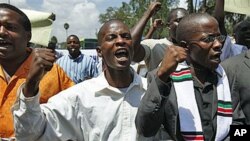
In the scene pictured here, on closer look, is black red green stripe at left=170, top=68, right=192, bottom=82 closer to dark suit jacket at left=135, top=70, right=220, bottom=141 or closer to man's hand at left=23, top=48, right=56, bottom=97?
dark suit jacket at left=135, top=70, right=220, bottom=141

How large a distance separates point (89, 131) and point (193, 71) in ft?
2.41

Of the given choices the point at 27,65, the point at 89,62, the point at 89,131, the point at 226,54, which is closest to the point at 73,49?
the point at 89,62

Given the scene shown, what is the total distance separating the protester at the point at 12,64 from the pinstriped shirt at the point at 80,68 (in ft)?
15.3

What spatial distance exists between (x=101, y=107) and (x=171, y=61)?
0.52 meters

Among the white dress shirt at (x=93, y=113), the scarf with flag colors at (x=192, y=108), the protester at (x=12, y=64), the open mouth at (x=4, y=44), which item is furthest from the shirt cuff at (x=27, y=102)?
the scarf with flag colors at (x=192, y=108)

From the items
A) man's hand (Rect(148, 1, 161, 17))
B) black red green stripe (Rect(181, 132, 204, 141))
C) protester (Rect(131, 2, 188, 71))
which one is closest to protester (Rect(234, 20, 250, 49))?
protester (Rect(131, 2, 188, 71))

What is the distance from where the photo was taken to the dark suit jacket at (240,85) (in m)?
2.80

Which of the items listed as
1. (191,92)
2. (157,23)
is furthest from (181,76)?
(157,23)

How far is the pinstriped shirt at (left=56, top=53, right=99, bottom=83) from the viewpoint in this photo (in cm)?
787

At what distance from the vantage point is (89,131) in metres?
2.60

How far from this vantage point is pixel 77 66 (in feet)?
26.2

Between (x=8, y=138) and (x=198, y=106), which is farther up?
(x=198, y=106)

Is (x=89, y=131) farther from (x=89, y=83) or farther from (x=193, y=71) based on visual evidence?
(x=193, y=71)

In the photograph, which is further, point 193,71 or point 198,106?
point 193,71
